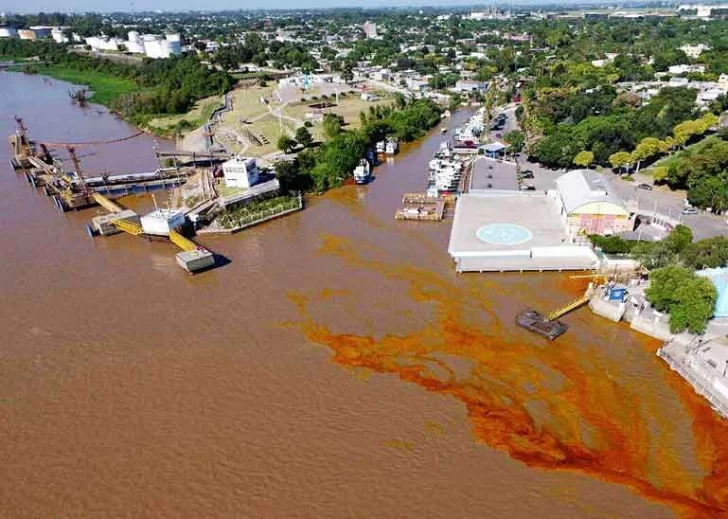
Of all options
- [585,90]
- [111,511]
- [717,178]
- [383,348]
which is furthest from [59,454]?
[585,90]

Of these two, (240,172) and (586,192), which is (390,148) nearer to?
(240,172)

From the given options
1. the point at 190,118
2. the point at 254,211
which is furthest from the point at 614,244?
the point at 190,118

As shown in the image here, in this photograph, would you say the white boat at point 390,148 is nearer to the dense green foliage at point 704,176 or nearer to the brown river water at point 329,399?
the brown river water at point 329,399

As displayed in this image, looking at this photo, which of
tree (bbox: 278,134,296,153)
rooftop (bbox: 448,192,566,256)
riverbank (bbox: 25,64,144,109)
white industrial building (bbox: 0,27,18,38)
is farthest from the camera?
white industrial building (bbox: 0,27,18,38)

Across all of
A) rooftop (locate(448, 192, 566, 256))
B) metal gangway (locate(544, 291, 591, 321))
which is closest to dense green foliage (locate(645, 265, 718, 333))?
metal gangway (locate(544, 291, 591, 321))

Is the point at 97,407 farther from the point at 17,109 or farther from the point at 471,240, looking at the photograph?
the point at 17,109

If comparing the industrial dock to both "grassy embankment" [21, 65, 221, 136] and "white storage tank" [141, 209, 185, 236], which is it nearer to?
"white storage tank" [141, 209, 185, 236]
